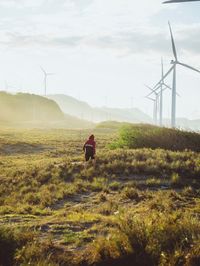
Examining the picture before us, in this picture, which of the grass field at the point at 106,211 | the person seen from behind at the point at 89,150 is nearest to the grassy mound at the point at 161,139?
the grass field at the point at 106,211

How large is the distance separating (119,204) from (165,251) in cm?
920

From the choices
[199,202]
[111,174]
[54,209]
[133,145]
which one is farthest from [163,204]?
[133,145]

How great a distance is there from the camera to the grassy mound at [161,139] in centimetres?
4213

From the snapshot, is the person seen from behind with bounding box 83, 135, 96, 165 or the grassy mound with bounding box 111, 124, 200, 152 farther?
the grassy mound with bounding box 111, 124, 200, 152

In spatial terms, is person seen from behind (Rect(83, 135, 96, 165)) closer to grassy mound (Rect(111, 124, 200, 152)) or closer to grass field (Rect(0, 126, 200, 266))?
grass field (Rect(0, 126, 200, 266))

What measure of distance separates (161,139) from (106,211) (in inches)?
984

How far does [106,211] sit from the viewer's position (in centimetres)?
1906

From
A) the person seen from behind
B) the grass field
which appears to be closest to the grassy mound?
the grass field

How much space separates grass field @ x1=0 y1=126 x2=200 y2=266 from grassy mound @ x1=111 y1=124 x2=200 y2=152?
0.50 m

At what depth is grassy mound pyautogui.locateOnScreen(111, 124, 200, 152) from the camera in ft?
138

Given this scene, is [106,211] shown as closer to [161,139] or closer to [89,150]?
[89,150]

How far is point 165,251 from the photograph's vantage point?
1152cm

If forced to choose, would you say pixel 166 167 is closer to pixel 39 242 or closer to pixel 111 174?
pixel 111 174

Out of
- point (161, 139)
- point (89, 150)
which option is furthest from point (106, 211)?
point (161, 139)
